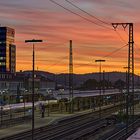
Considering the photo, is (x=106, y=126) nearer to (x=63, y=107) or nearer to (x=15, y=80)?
(x=63, y=107)

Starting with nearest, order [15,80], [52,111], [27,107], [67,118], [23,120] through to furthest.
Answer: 1. [23,120]
2. [67,118]
3. [27,107]
4. [52,111]
5. [15,80]

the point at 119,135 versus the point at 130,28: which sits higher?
the point at 130,28

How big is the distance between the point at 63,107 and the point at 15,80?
68.2 m

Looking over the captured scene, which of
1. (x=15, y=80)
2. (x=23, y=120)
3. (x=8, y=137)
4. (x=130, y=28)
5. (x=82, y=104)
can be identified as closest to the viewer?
Result: (x=130, y=28)

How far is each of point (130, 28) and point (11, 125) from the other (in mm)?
26818

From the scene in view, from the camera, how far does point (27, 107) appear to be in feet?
284

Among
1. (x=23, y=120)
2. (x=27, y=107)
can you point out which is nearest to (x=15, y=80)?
(x=27, y=107)

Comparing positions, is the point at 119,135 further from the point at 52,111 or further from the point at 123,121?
the point at 52,111

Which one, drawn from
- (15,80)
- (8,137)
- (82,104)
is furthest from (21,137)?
(15,80)

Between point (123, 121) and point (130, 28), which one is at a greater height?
point (130, 28)

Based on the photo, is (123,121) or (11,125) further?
(123,121)

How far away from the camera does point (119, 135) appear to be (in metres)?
53.0

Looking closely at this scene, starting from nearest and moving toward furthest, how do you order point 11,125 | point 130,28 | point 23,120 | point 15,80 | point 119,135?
point 130,28, point 119,135, point 11,125, point 23,120, point 15,80

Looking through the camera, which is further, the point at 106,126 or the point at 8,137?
the point at 106,126
